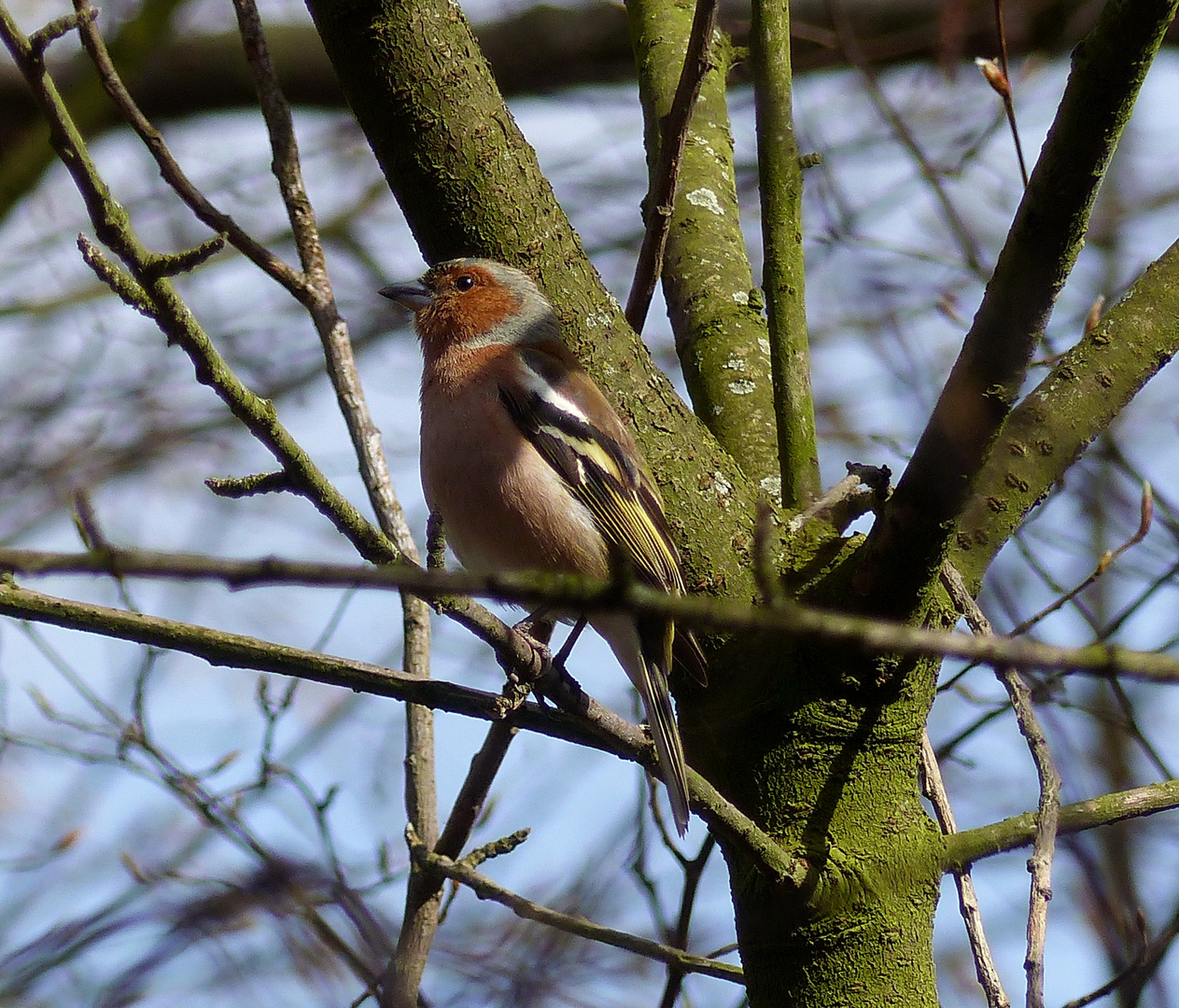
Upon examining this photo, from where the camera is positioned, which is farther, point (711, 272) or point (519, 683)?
point (711, 272)

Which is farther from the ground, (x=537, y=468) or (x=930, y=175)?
Result: (x=930, y=175)

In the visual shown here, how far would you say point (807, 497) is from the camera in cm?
361

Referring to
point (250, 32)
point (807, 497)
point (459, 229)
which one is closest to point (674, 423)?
point (807, 497)

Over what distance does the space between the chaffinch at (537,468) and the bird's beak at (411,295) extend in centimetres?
41

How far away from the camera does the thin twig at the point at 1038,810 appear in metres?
2.53

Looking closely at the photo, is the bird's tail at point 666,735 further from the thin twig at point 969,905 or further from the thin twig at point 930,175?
the thin twig at point 930,175

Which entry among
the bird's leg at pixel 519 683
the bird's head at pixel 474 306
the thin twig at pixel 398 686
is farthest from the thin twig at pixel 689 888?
the bird's head at pixel 474 306

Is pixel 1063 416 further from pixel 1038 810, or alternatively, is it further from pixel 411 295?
pixel 411 295

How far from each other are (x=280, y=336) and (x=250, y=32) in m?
4.99

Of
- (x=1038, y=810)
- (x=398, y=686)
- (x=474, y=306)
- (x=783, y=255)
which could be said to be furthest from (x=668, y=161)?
(x=1038, y=810)

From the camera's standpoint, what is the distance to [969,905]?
296 centimetres

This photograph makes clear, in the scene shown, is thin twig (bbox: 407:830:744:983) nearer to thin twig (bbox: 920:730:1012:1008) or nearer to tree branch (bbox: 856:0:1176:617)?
thin twig (bbox: 920:730:1012:1008)

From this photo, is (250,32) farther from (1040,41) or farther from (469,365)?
(1040,41)

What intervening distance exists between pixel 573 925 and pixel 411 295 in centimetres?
310
